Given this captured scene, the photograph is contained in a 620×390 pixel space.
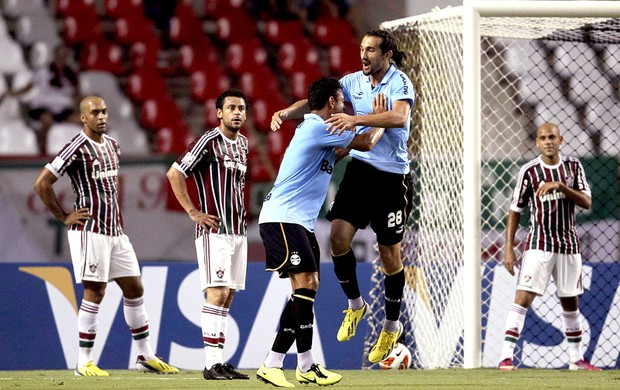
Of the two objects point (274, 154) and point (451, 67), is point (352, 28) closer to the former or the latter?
point (274, 154)

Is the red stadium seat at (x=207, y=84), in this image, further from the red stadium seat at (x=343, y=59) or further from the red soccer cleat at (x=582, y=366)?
the red soccer cleat at (x=582, y=366)

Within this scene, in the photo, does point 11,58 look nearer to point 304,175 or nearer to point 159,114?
point 159,114

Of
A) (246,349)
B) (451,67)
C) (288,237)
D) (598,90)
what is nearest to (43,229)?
(246,349)

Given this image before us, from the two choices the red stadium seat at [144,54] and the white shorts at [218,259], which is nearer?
the white shorts at [218,259]

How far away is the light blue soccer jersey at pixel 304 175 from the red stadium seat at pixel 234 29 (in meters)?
8.16

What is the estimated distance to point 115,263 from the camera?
8.11 m

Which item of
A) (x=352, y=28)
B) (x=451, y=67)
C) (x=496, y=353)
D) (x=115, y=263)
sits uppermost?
(x=352, y=28)

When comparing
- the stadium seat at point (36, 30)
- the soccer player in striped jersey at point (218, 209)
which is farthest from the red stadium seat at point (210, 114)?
the soccer player in striped jersey at point (218, 209)

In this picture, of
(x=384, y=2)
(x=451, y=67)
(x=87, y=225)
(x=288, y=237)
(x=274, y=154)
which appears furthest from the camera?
(x=384, y=2)

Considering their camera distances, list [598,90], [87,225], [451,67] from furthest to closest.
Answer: [598,90]
[451,67]
[87,225]

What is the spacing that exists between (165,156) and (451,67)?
3.40m

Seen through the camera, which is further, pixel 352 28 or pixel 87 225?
pixel 352 28

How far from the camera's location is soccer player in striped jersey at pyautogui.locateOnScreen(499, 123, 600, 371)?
8.38m

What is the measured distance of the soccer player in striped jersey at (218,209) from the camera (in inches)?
292
